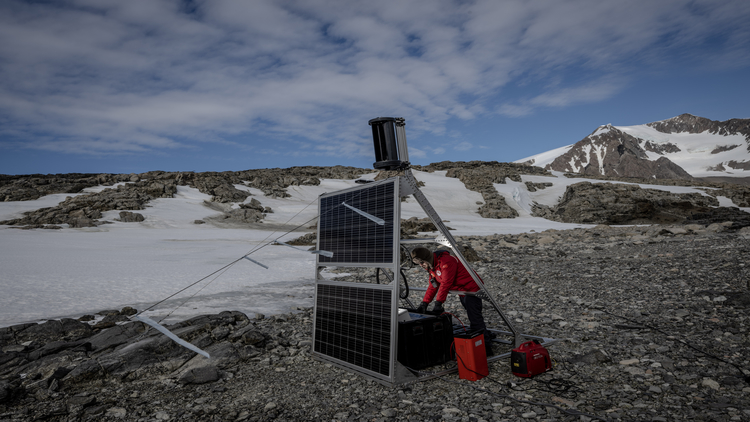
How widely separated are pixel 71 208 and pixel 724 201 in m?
64.7

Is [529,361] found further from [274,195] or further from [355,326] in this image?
[274,195]

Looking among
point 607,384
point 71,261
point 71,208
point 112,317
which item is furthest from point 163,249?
point 607,384

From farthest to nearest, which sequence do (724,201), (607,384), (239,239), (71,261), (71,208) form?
(724,201) → (71,208) → (239,239) → (71,261) → (607,384)

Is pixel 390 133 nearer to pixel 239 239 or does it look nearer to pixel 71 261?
pixel 71 261

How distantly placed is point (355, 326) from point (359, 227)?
1.40 meters

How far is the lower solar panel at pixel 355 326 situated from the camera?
5.18 metres

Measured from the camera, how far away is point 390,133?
5262 mm

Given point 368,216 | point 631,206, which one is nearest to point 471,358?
point 368,216

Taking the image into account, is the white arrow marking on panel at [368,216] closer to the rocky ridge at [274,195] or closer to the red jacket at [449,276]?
the red jacket at [449,276]

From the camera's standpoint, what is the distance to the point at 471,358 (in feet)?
16.6

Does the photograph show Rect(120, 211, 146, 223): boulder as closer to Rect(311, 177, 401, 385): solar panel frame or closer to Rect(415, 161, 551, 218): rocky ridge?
Rect(311, 177, 401, 385): solar panel frame

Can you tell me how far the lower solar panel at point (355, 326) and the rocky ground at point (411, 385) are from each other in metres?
0.26

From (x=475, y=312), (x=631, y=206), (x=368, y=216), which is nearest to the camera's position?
(x=368, y=216)

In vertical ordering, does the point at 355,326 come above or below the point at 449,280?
below
